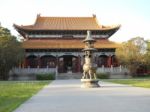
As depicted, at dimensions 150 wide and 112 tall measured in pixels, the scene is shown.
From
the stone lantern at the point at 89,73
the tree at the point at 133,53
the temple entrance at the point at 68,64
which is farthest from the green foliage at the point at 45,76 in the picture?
the stone lantern at the point at 89,73

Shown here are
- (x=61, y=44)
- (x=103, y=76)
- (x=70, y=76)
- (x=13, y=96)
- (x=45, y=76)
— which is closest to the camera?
(x=13, y=96)

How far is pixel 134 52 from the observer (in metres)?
52.9

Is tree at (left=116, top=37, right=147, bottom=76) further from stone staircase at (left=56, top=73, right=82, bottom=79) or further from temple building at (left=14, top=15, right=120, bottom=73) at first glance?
stone staircase at (left=56, top=73, right=82, bottom=79)

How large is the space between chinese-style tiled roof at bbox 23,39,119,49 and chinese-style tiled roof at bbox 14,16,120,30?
6.90 ft

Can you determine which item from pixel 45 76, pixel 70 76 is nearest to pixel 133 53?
pixel 70 76

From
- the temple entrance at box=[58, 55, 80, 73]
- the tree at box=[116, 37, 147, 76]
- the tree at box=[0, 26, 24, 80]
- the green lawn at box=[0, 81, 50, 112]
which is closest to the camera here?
the green lawn at box=[0, 81, 50, 112]

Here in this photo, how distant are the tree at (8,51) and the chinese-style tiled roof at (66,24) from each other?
9.54m

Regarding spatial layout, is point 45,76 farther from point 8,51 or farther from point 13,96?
point 13,96

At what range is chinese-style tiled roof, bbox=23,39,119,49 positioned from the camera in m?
56.3

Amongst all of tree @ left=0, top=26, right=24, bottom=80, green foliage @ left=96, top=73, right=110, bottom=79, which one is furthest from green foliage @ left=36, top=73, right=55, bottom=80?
green foliage @ left=96, top=73, right=110, bottom=79

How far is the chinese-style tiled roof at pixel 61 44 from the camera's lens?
185 feet

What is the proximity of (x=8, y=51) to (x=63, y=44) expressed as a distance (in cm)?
1200

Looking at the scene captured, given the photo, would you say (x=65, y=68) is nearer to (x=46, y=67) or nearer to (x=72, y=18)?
(x=46, y=67)

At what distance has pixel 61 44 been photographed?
57562 mm
